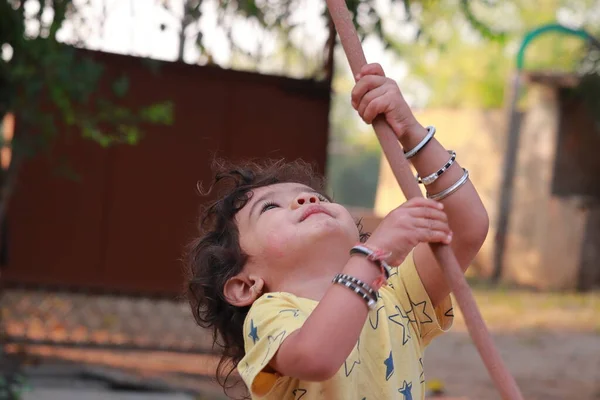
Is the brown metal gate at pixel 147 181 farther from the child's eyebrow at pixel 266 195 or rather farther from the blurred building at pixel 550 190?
the blurred building at pixel 550 190

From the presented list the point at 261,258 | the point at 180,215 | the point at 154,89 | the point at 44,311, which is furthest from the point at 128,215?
the point at 261,258

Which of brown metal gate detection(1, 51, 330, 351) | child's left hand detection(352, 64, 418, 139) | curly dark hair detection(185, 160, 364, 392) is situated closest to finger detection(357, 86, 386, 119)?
child's left hand detection(352, 64, 418, 139)

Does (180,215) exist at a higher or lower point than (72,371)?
higher

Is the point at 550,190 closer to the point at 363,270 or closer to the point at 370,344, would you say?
the point at 370,344

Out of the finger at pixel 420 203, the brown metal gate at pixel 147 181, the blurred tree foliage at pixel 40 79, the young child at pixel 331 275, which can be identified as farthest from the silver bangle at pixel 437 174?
the brown metal gate at pixel 147 181

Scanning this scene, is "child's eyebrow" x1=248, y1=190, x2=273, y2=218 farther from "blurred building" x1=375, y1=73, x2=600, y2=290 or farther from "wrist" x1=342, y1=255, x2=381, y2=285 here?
"blurred building" x1=375, y1=73, x2=600, y2=290

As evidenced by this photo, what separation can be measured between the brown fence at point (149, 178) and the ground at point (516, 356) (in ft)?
2.19

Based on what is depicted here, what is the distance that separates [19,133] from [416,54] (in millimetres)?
14438

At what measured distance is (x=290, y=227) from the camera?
173cm

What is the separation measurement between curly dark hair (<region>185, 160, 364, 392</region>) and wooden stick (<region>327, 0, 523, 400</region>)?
1.38 ft

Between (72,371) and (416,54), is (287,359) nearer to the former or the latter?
(72,371)

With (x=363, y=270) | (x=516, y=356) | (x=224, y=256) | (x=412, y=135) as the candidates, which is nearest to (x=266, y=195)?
(x=224, y=256)

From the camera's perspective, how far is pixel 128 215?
525cm

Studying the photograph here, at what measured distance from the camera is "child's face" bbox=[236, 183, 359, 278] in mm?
1711
